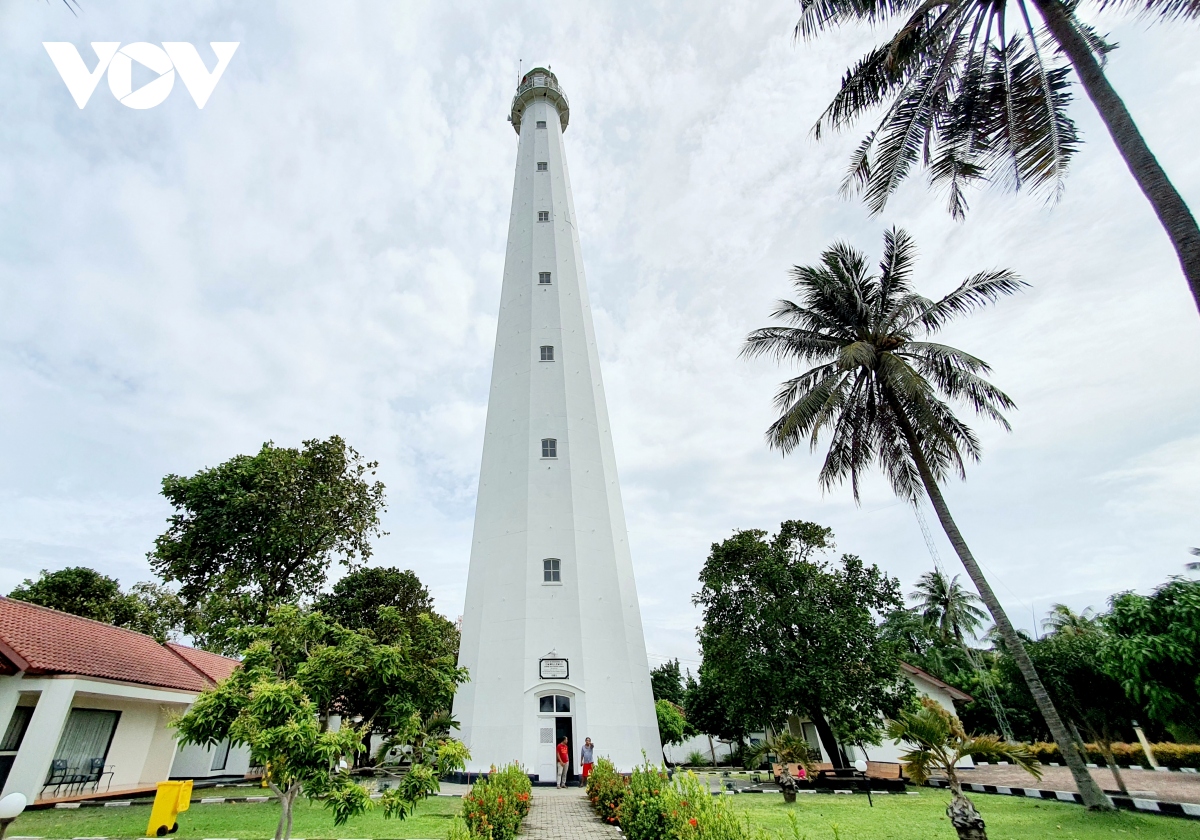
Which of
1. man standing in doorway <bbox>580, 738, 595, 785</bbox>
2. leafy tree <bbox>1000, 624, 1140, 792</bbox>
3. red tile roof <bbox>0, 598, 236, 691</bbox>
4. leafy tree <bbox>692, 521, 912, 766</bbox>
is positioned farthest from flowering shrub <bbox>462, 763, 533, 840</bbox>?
leafy tree <bbox>1000, 624, 1140, 792</bbox>

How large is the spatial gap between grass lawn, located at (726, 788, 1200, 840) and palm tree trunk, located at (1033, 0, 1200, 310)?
8.37 meters

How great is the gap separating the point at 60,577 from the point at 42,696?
773 inches

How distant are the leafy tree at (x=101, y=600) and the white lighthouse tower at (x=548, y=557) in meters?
22.2

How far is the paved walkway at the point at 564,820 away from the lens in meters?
9.05

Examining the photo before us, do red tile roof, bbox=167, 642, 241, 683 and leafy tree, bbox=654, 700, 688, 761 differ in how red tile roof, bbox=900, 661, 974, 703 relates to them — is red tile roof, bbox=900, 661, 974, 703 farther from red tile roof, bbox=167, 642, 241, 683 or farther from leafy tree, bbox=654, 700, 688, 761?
red tile roof, bbox=167, 642, 241, 683

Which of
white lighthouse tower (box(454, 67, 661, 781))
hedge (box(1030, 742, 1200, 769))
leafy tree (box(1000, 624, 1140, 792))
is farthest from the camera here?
hedge (box(1030, 742, 1200, 769))

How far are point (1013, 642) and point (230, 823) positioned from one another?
16.4m

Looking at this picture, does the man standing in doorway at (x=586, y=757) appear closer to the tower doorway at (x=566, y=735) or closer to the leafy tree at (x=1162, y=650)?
the tower doorway at (x=566, y=735)

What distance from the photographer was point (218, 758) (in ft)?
66.8

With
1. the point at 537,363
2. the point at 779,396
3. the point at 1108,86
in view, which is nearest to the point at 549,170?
the point at 537,363

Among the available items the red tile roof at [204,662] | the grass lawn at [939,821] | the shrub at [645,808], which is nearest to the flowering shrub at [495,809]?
the shrub at [645,808]

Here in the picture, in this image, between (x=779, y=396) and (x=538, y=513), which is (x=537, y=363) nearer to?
(x=538, y=513)

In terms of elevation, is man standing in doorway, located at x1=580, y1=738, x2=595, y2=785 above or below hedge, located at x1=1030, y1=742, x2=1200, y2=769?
above

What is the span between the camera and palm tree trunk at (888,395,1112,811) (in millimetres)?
11328
